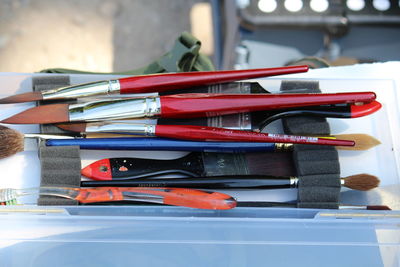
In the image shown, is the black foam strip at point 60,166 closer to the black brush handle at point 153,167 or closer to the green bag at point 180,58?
the black brush handle at point 153,167

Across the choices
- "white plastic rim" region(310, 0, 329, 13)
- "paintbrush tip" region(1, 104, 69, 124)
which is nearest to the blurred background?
"white plastic rim" region(310, 0, 329, 13)

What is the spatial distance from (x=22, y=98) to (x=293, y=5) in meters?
0.44

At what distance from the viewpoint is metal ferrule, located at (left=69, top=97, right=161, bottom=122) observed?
0.53 m

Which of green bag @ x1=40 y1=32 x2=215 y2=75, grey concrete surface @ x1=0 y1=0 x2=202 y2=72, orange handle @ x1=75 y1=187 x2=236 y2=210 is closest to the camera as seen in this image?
orange handle @ x1=75 y1=187 x2=236 y2=210

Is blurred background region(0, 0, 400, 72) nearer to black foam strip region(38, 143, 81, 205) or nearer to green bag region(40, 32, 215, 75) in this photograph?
green bag region(40, 32, 215, 75)

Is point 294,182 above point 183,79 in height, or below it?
below

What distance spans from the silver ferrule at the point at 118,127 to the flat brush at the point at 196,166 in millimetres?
33

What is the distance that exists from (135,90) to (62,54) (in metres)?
0.54

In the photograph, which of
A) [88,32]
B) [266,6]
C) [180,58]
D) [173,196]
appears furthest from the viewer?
[88,32]

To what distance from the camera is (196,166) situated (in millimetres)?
548

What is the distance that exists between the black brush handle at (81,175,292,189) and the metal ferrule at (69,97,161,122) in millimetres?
69

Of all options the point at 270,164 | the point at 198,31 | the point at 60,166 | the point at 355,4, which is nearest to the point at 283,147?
the point at 270,164

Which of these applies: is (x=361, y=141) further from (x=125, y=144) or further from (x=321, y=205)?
(x=125, y=144)

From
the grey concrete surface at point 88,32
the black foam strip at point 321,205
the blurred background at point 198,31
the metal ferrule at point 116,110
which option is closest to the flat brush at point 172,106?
the metal ferrule at point 116,110
